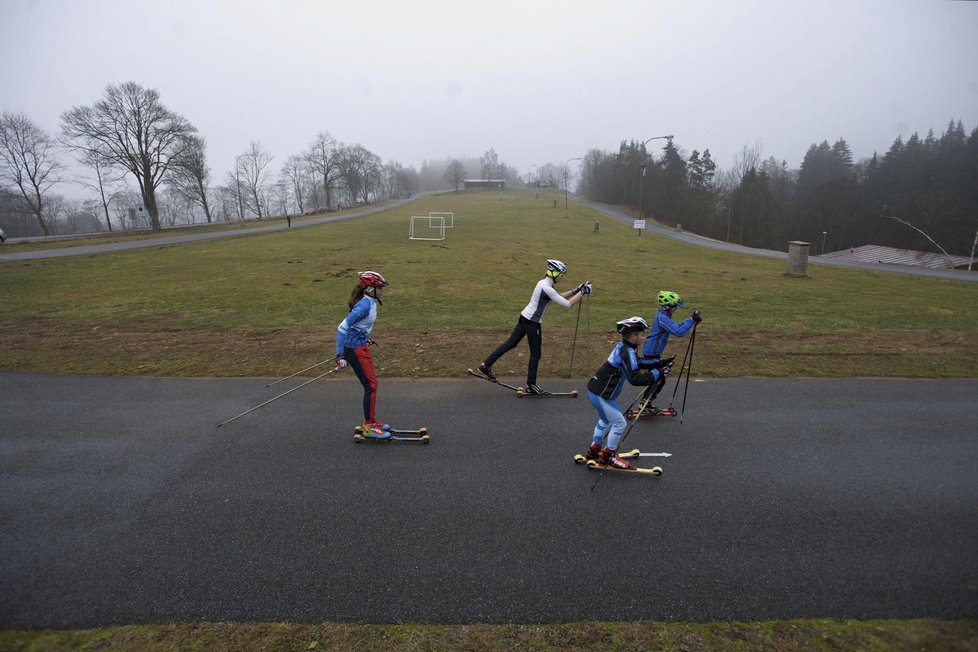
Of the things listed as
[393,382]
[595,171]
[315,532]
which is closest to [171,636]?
[315,532]

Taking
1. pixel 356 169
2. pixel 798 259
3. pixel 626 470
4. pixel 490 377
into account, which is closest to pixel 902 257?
pixel 798 259

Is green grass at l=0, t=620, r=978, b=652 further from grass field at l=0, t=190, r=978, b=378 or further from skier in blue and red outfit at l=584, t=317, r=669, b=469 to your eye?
grass field at l=0, t=190, r=978, b=378

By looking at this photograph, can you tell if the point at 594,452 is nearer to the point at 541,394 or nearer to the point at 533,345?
the point at 541,394

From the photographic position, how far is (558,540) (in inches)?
194

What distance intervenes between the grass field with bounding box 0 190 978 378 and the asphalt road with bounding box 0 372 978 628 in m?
2.38

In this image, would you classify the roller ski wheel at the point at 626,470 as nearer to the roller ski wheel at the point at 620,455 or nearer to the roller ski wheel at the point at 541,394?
the roller ski wheel at the point at 620,455

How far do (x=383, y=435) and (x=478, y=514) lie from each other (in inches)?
87.1

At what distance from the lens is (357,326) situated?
6793 mm

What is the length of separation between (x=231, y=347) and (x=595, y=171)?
4292 inches

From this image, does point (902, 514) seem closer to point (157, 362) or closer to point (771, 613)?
point (771, 613)

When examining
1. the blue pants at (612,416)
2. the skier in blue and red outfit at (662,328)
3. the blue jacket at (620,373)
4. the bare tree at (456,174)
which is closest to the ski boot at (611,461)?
the blue pants at (612,416)

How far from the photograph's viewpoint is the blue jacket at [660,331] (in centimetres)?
731

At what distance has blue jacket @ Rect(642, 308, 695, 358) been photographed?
731cm

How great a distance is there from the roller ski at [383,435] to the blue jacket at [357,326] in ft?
4.06
